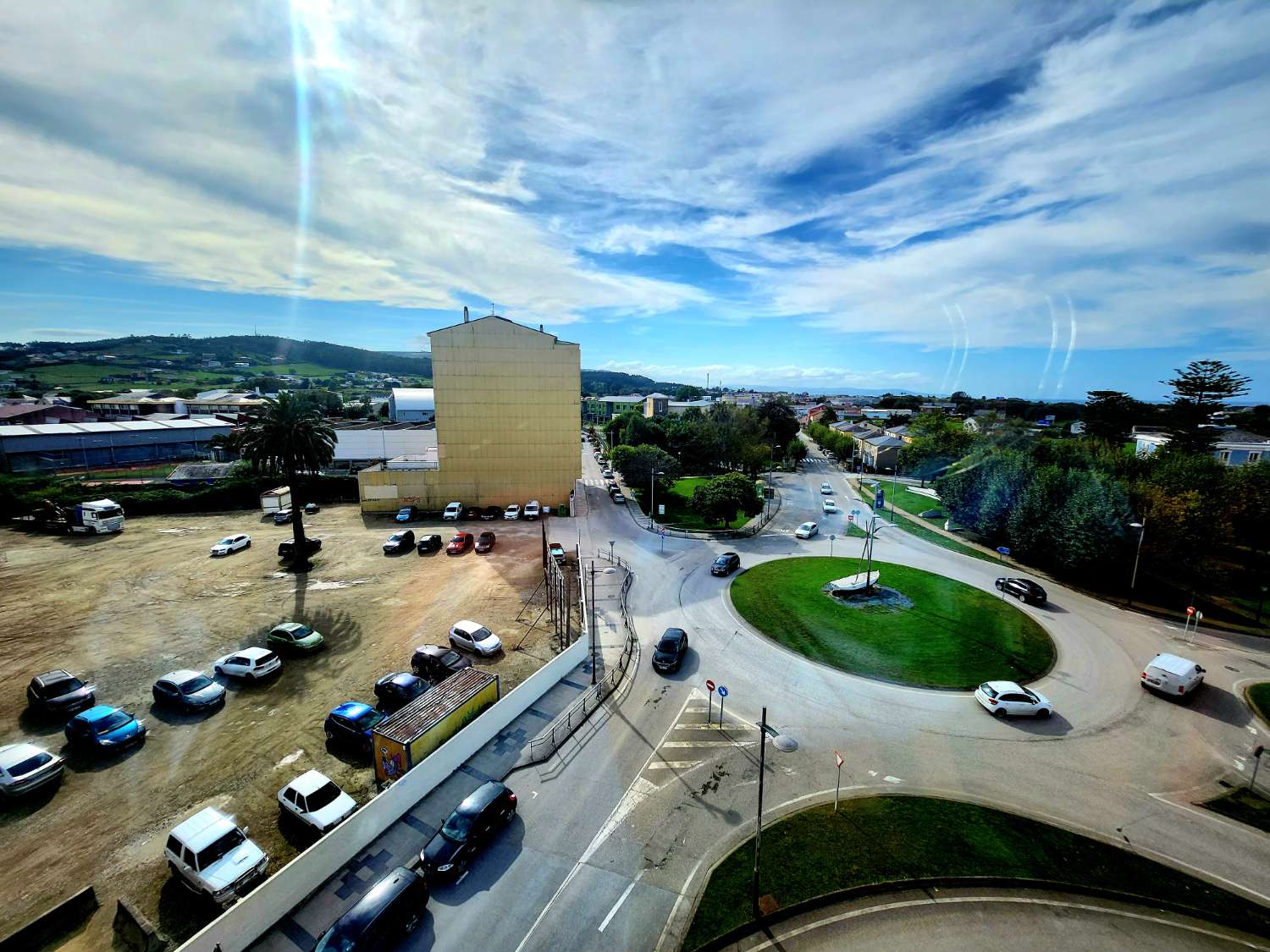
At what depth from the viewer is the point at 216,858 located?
1148 centimetres

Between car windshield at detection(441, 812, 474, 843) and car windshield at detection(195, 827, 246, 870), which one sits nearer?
car windshield at detection(195, 827, 246, 870)

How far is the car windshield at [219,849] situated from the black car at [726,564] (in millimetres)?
24414

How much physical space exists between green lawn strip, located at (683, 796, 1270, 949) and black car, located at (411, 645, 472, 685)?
12.1 metres

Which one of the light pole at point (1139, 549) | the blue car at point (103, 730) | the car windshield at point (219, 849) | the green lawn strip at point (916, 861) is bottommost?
the green lawn strip at point (916, 861)

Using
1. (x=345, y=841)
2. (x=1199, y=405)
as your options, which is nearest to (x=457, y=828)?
(x=345, y=841)

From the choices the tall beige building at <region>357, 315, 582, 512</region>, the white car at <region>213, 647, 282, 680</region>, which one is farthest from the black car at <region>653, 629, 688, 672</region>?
the tall beige building at <region>357, 315, 582, 512</region>

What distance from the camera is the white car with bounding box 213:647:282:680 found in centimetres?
1947


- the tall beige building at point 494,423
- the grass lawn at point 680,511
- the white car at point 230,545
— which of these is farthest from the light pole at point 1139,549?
the white car at point 230,545

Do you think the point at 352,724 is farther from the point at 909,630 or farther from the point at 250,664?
the point at 909,630

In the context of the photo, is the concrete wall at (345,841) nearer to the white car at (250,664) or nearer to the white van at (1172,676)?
the white car at (250,664)

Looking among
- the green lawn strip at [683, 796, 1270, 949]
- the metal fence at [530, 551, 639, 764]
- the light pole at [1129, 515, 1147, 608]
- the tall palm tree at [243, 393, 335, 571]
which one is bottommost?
the metal fence at [530, 551, 639, 764]

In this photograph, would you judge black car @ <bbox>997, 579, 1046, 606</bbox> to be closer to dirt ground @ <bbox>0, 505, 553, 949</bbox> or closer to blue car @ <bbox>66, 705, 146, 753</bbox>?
dirt ground @ <bbox>0, 505, 553, 949</bbox>

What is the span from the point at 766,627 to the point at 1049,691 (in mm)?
10979

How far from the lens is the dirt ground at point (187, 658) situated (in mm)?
12344
